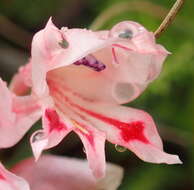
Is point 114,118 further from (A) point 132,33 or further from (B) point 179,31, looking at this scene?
(B) point 179,31

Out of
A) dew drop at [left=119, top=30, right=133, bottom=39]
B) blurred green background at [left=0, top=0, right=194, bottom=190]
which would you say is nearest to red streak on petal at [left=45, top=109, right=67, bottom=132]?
dew drop at [left=119, top=30, right=133, bottom=39]

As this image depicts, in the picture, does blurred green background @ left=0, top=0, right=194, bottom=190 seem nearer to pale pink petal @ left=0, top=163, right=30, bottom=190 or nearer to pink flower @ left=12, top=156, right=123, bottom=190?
pink flower @ left=12, top=156, right=123, bottom=190

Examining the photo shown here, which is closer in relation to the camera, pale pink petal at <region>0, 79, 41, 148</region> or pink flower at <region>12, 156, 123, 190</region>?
pale pink petal at <region>0, 79, 41, 148</region>

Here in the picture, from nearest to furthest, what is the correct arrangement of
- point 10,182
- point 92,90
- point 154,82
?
point 10,182 → point 92,90 → point 154,82

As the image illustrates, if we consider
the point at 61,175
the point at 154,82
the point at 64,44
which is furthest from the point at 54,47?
the point at 154,82

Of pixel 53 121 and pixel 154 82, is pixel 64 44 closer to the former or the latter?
pixel 53 121

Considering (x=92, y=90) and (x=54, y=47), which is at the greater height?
(x=54, y=47)

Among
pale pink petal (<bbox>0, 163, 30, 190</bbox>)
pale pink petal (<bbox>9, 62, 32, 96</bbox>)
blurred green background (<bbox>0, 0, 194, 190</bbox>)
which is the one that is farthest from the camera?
blurred green background (<bbox>0, 0, 194, 190</bbox>)

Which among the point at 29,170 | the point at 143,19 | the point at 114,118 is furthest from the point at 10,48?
the point at 114,118
